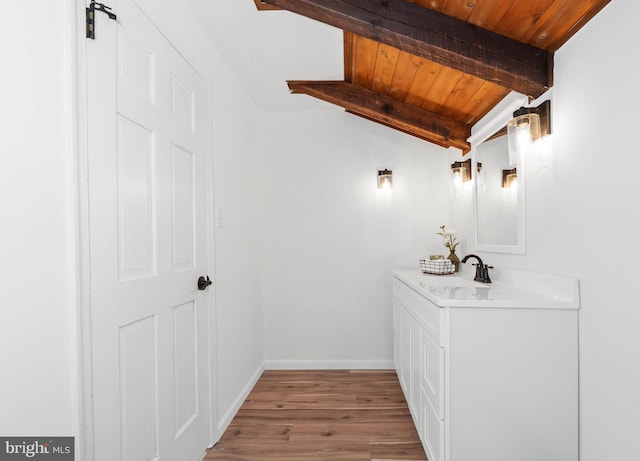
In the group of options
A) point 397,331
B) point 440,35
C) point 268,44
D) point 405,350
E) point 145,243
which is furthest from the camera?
point 397,331

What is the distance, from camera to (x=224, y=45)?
7.34 ft

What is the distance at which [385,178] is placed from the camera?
330 cm

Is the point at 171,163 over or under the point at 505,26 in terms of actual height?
under

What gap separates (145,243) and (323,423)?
1.73 m

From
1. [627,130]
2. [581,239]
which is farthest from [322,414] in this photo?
[627,130]

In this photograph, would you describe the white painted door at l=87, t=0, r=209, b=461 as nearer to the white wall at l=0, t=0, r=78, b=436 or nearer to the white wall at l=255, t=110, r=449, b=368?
the white wall at l=0, t=0, r=78, b=436

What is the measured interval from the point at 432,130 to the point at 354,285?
1.57 metres

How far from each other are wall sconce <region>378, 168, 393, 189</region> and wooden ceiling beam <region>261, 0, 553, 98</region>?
63.1 inches

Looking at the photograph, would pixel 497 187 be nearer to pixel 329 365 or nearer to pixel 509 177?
pixel 509 177

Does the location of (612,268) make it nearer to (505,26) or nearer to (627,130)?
(627,130)

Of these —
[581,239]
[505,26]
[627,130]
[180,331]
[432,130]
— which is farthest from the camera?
[432,130]

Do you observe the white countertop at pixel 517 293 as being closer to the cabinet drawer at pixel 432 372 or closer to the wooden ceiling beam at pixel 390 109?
the cabinet drawer at pixel 432 372

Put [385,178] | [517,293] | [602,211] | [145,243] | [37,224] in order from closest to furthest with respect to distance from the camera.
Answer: [37,224], [602,211], [145,243], [517,293], [385,178]

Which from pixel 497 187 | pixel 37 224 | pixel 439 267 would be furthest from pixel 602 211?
pixel 37 224
